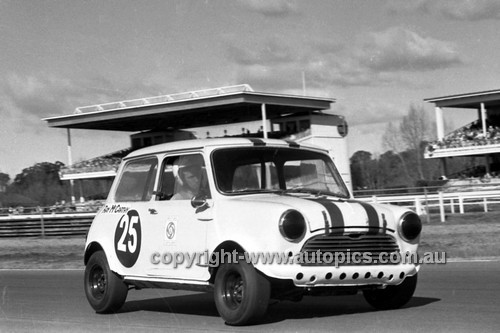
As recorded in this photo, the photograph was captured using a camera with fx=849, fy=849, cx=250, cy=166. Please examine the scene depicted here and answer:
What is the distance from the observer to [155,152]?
961 cm

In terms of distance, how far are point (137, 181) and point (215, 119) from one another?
191 ft

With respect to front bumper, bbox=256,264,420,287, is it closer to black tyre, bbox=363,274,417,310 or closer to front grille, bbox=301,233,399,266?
front grille, bbox=301,233,399,266

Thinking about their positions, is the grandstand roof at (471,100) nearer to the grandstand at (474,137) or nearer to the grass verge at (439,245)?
the grandstand at (474,137)

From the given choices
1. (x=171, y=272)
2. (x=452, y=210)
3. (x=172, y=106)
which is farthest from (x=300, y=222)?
(x=172, y=106)

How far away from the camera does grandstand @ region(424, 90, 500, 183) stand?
53.4 metres

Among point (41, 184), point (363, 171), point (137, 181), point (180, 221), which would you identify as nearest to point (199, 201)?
point (180, 221)

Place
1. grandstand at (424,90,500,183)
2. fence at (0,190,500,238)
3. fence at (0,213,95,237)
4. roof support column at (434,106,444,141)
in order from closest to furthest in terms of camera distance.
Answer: fence at (0,190,500,238), fence at (0,213,95,237), grandstand at (424,90,500,183), roof support column at (434,106,444,141)

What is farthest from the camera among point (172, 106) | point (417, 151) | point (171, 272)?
point (417, 151)

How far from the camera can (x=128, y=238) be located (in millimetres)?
9555

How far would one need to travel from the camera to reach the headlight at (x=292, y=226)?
766cm

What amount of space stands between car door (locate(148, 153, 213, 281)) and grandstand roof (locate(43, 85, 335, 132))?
48.1 m

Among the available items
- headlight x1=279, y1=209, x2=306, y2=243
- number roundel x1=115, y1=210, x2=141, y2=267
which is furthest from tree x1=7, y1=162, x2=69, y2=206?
headlight x1=279, y1=209, x2=306, y2=243

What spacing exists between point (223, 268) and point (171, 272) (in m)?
1.02

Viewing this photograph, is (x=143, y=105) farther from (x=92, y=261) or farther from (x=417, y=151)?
(x=92, y=261)
